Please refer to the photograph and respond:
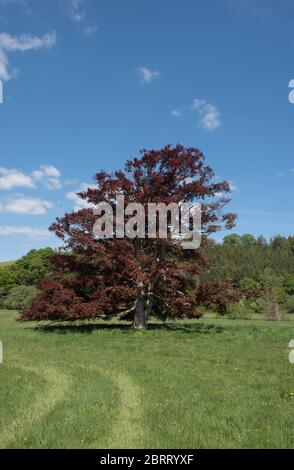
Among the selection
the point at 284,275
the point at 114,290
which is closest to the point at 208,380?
the point at 114,290

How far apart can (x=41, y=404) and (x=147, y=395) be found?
2426 millimetres

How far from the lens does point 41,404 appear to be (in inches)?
409

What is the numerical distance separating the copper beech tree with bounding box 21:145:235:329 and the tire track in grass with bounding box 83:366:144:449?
1220 centimetres

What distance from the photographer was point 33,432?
834 cm

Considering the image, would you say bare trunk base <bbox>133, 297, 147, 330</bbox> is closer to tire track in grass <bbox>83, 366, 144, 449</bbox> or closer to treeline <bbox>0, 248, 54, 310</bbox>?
tire track in grass <bbox>83, 366, 144, 449</bbox>

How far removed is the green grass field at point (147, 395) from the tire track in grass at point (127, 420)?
0.02m

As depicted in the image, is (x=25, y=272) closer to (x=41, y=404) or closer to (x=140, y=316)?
(x=140, y=316)

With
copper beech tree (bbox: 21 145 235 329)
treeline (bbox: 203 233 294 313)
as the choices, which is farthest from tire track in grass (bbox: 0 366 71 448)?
treeline (bbox: 203 233 294 313)

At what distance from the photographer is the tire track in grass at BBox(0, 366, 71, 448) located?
27.4 feet

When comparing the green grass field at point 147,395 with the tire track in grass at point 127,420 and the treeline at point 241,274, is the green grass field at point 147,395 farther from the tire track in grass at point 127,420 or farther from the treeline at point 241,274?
the treeline at point 241,274

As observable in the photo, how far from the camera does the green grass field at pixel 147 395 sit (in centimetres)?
816

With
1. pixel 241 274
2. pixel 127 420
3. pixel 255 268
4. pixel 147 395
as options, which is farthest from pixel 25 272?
pixel 127 420

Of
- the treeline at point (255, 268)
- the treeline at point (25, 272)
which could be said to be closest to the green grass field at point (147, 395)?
the treeline at point (255, 268)

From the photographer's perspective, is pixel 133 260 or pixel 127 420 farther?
pixel 133 260
